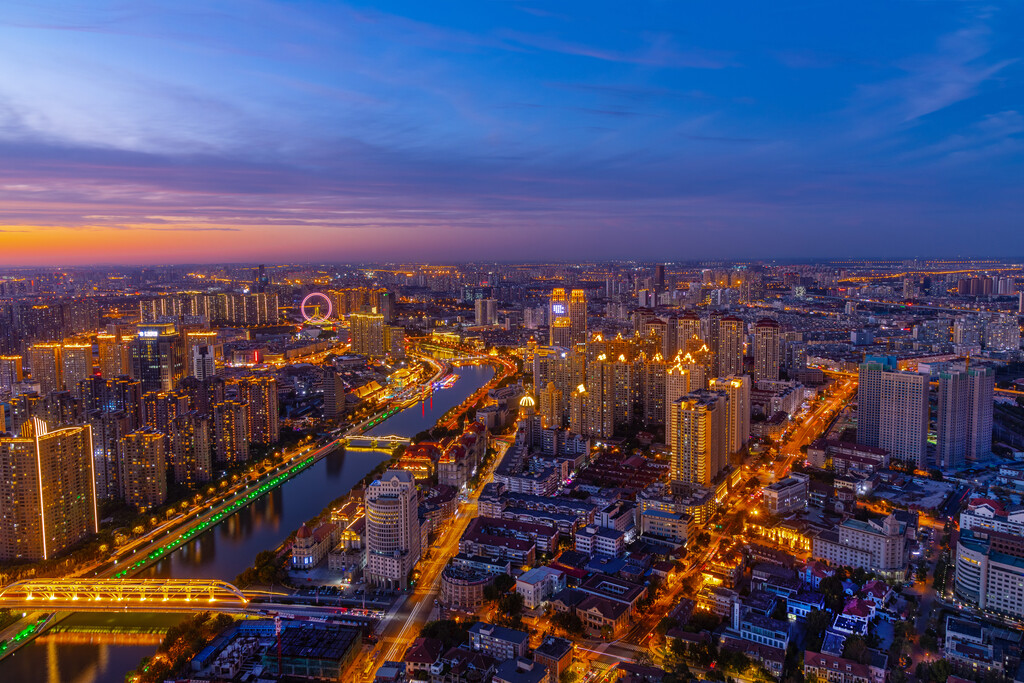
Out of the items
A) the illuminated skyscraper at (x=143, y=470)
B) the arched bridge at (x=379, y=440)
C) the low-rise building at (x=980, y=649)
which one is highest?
the illuminated skyscraper at (x=143, y=470)

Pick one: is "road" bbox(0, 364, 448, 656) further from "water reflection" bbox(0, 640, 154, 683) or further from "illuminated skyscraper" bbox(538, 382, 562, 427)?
"illuminated skyscraper" bbox(538, 382, 562, 427)

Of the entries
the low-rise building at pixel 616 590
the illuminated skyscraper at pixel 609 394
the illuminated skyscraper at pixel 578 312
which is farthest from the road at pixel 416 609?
the illuminated skyscraper at pixel 578 312

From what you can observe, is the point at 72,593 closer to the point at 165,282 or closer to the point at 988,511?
the point at 988,511

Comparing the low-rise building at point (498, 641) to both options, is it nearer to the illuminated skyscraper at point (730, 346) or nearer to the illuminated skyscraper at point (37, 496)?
the illuminated skyscraper at point (37, 496)

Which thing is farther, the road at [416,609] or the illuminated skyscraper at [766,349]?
the illuminated skyscraper at [766,349]

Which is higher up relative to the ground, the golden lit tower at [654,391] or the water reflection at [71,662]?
the golden lit tower at [654,391]

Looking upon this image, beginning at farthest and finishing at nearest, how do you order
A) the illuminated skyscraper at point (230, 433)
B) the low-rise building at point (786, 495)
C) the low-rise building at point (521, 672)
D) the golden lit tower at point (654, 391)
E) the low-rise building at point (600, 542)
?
the golden lit tower at point (654, 391), the illuminated skyscraper at point (230, 433), the low-rise building at point (786, 495), the low-rise building at point (600, 542), the low-rise building at point (521, 672)

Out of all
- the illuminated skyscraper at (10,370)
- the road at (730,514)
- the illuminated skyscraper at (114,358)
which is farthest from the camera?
the illuminated skyscraper at (114,358)

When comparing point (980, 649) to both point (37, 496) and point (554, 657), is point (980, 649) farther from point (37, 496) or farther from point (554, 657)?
point (37, 496)
